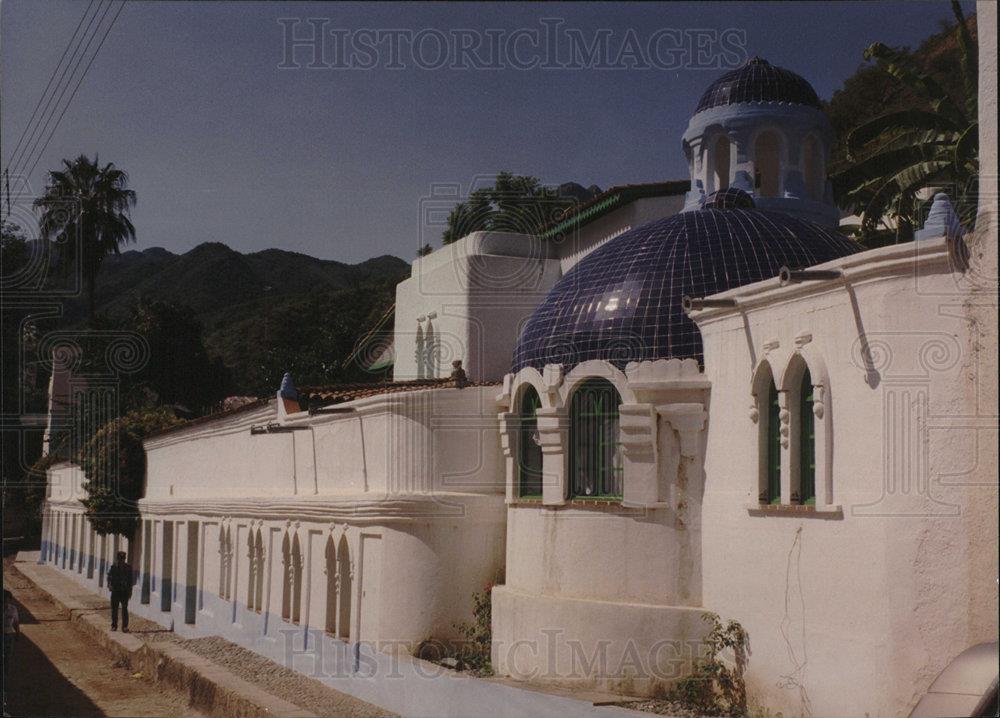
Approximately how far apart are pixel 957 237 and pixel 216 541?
17.3 metres

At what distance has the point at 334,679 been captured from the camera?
16484 millimetres

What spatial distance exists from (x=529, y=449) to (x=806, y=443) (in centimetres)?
455

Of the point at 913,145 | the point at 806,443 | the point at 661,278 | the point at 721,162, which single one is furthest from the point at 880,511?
the point at 721,162

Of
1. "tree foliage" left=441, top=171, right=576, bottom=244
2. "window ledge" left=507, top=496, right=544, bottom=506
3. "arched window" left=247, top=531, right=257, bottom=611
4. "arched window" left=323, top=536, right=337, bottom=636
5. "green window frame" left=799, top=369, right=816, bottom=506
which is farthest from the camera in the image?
"tree foliage" left=441, top=171, right=576, bottom=244

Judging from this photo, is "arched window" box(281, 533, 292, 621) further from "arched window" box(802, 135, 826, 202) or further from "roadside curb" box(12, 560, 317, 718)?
"arched window" box(802, 135, 826, 202)

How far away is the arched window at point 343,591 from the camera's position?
666 inches

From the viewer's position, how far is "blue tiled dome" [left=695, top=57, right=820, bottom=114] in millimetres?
19078

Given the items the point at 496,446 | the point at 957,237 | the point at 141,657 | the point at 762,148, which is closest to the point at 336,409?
the point at 496,446

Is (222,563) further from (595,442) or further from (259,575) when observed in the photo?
(595,442)

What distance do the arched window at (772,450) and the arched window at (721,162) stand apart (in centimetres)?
812

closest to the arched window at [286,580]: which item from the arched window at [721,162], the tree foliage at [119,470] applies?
the arched window at [721,162]

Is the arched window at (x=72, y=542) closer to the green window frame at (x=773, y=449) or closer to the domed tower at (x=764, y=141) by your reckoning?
the domed tower at (x=764, y=141)

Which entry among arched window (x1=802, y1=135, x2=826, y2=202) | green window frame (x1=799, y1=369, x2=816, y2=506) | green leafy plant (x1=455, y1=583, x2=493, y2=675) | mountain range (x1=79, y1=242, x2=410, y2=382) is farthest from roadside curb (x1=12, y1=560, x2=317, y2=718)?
mountain range (x1=79, y1=242, x2=410, y2=382)

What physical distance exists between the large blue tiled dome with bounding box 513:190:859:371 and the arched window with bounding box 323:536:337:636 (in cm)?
441
